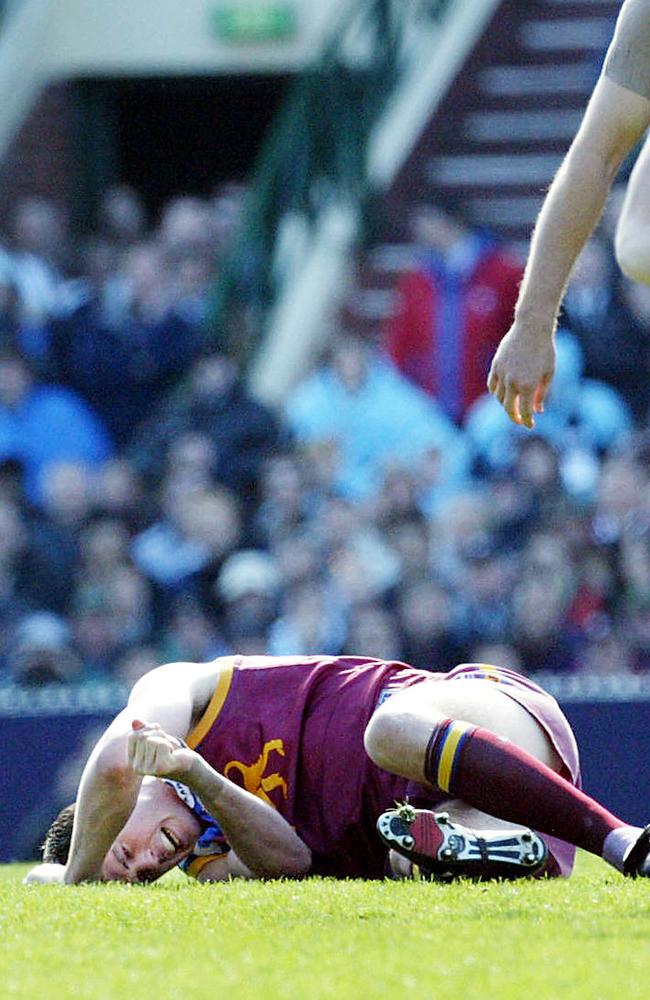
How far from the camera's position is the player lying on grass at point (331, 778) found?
4.48 metres

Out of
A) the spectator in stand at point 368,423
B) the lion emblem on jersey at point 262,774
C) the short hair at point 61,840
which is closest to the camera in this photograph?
the lion emblem on jersey at point 262,774

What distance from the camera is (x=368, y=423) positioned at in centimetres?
1141

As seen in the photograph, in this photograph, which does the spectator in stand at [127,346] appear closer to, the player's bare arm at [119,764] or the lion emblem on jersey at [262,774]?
the player's bare arm at [119,764]

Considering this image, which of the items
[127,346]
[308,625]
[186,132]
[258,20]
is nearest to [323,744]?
[308,625]

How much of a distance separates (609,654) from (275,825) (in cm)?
524

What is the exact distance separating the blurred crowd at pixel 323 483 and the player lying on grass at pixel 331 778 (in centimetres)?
477

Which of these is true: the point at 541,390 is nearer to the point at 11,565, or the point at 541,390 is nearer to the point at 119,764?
the point at 119,764

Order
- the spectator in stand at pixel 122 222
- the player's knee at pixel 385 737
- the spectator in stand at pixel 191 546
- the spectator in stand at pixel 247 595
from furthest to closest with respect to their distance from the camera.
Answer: the spectator in stand at pixel 122 222 < the spectator in stand at pixel 191 546 < the spectator in stand at pixel 247 595 < the player's knee at pixel 385 737

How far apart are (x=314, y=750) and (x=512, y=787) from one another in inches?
28.9

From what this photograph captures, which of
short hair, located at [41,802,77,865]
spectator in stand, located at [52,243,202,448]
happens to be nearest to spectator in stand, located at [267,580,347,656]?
spectator in stand, located at [52,243,202,448]

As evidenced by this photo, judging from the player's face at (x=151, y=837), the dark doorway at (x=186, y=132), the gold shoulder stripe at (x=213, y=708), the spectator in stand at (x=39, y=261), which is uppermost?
the gold shoulder stripe at (x=213, y=708)

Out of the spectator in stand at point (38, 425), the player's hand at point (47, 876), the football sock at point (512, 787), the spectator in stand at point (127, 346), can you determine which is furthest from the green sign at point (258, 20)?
the football sock at point (512, 787)

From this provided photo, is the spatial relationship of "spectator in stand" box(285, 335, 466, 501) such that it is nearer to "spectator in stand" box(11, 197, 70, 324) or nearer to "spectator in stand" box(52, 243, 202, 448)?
"spectator in stand" box(52, 243, 202, 448)

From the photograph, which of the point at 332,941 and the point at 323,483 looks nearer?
the point at 332,941
